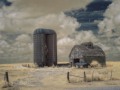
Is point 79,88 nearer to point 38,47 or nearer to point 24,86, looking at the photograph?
point 24,86

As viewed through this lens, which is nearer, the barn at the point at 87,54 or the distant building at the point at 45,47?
the barn at the point at 87,54

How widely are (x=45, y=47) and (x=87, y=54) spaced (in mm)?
4992

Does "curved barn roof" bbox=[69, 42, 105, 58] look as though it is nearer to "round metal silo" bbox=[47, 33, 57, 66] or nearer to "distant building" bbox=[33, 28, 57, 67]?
"round metal silo" bbox=[47, 33, 57, 66]

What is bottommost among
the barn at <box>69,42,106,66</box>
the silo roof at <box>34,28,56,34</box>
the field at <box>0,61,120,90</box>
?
the field at <box>0,61,120,90</box>

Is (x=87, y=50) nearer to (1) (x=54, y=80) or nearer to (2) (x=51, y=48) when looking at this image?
(2) (x=51, y=48)

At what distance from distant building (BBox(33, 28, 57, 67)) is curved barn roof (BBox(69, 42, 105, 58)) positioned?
2606 millimetres

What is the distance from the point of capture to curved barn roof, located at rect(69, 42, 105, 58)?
31.8 meters

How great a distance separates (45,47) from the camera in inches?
1362

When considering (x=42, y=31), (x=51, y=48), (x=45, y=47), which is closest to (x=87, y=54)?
(x=51, y=48)

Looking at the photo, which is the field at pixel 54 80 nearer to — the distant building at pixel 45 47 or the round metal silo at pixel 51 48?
the distant building at pixel 45 47

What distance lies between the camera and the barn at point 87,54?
3155 cm

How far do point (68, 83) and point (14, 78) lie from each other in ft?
13.1

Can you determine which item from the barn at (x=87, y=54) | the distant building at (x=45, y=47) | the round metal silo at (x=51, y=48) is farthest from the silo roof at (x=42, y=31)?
the barn at (x=87, y=54)

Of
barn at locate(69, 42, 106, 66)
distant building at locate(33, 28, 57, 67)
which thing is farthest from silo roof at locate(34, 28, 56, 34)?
barn at locate(69, 42, 106, 66)
